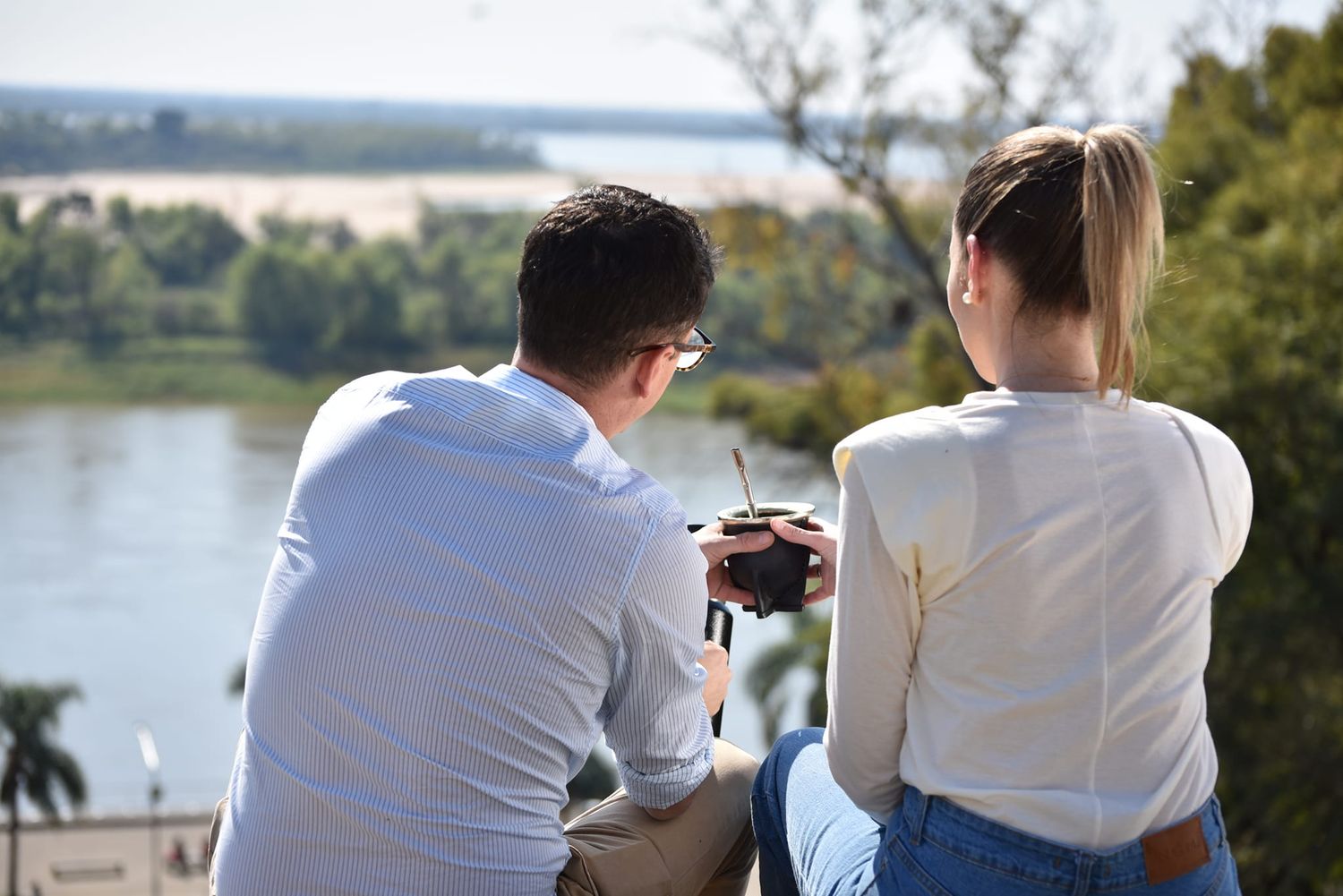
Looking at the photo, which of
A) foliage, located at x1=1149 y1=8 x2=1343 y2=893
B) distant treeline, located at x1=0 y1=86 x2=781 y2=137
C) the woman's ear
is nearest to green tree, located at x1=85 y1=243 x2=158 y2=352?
distant treeline, located at x1=0 y1=86 x2=781 y2=137

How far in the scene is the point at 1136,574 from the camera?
1.16m

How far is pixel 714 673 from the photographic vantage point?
163cm

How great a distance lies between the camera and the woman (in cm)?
115

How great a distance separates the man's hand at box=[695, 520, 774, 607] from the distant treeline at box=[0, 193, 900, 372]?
939 inches

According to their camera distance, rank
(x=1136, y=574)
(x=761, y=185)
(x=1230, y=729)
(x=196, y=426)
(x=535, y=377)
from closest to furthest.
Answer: (x=1136, y=574) < (x=535, y=377) < (x=1230, y=729) < (x=761, y=185) < (x=196, y=426)

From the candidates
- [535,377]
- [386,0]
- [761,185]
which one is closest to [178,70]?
[386,0]

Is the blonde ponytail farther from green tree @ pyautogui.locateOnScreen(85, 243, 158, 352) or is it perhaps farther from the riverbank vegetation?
green tree @ pyautogui.locateOnScreen(85, 243, 158, 352)

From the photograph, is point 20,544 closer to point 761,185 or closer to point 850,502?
point 761,185

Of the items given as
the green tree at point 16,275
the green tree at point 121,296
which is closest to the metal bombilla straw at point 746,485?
the green tree at point 16,275

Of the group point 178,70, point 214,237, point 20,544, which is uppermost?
point 178,70

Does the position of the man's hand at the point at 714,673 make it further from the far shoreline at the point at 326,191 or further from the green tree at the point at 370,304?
the green tree at the point at 370,304

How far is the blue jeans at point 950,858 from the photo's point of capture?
1156 mm

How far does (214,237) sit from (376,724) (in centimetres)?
3579

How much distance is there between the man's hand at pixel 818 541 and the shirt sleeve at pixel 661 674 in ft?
0.81
